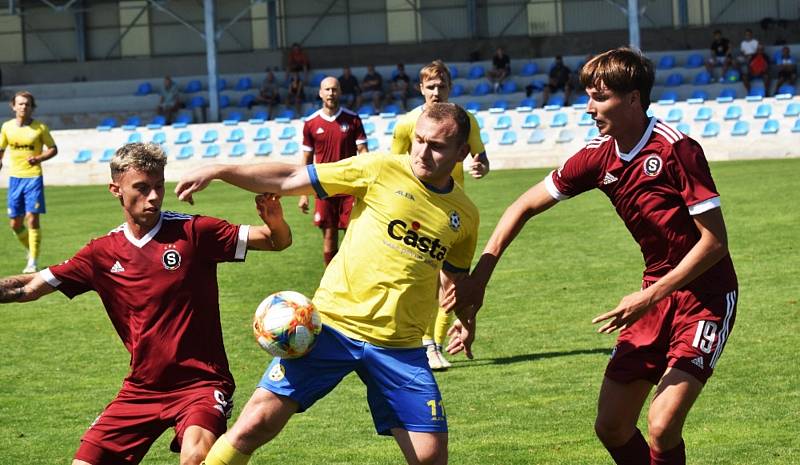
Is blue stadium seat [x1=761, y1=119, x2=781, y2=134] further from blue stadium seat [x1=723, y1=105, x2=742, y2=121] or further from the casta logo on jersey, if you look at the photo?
the casta logo on jersey

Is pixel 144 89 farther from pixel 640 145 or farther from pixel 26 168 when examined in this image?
pixel 640 145

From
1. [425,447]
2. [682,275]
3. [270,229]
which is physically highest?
[270,229]

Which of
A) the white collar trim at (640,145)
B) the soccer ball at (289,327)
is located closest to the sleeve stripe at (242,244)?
the soccer ball at (289,327)

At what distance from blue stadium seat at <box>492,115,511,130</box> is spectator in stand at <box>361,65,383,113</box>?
17.3 feet

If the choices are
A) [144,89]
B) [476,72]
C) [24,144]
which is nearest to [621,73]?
[24,144]

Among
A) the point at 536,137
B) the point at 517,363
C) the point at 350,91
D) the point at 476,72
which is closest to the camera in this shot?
the point at 517,363

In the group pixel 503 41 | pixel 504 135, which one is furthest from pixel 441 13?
pixel 504 135

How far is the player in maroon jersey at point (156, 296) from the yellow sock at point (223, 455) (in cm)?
11

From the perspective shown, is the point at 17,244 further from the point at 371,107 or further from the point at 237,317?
the point at 371,107

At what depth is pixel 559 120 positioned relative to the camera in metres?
30.2

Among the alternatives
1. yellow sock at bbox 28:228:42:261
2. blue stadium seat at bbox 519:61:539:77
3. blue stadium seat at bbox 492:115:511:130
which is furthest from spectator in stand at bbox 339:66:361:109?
yellow sock at bbox 28:228:42:261

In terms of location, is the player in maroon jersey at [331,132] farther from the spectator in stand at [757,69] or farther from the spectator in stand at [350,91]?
the spectator in stand at [757,69]

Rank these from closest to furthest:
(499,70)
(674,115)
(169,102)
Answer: (674,115), (499,70), (169,102)

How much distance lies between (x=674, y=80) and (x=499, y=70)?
512 centimetres
